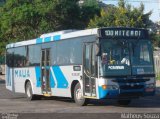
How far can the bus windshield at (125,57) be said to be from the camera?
720 inches

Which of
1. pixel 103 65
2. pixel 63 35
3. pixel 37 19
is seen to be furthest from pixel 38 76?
pixel 37 19

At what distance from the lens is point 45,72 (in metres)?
22.8

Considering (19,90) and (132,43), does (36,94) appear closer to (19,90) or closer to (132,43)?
(19,90)

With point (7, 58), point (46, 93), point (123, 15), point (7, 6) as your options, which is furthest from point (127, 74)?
point (7, 6)

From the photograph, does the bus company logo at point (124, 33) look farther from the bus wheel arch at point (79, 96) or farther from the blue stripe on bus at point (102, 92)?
the bus wheel arch at point (79, 96)

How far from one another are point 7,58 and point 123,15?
17.1 metres

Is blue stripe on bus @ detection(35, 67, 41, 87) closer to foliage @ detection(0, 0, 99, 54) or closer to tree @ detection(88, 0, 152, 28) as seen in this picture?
tree @ detection(88, 0, 152, 28)

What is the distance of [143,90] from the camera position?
18750 millimetres

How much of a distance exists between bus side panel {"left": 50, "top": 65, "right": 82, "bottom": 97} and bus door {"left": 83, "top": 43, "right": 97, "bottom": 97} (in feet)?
1.65

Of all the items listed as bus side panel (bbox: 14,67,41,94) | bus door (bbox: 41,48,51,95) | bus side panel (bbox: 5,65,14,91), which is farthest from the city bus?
bus side panel (bbox: 5,65,14,91)

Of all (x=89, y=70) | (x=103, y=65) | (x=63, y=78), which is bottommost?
(x=63, y=78)

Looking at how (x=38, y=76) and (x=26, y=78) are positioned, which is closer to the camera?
(x=38, y=76)

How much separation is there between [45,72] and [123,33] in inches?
202

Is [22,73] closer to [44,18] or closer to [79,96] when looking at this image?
[79,96]
